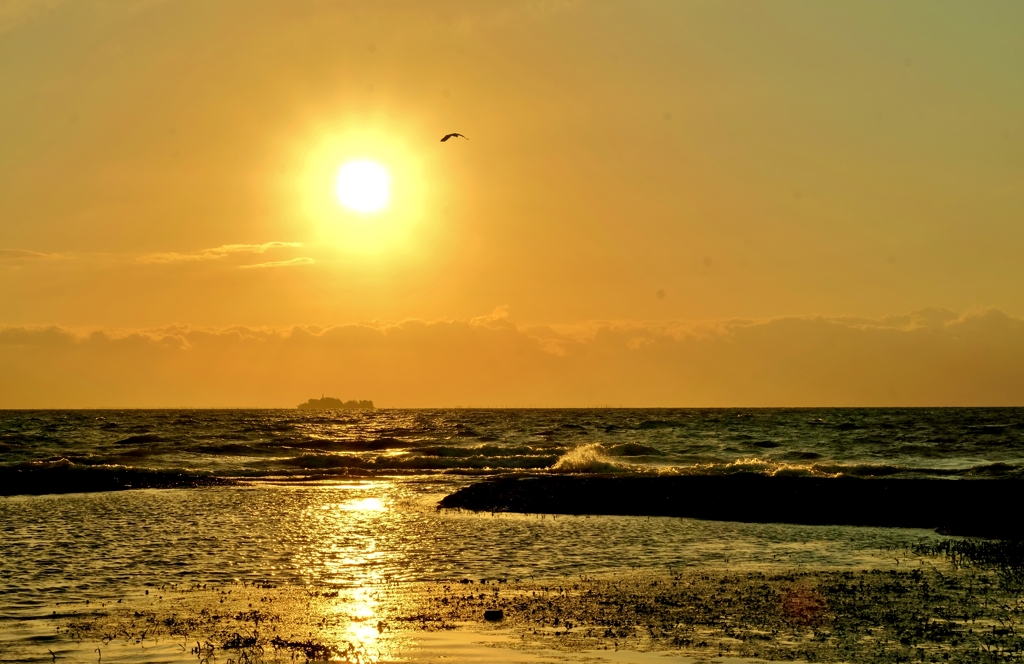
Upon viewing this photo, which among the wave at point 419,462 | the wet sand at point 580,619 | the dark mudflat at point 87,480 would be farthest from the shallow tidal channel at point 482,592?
the wave at point 419,462

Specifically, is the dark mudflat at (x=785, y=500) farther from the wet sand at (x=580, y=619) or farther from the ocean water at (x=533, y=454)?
the ocean water at (x=533, y=454)

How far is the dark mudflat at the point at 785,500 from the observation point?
33.3m

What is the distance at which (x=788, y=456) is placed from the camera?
70.8 meters

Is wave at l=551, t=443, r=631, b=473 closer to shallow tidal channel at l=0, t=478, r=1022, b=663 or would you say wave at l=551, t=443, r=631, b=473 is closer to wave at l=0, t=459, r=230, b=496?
wave at l=0, t=459, r=230, b=496

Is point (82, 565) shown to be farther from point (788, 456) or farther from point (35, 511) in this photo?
point (788, 456)

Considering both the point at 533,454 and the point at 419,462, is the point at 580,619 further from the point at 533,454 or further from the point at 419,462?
the point at 533,454

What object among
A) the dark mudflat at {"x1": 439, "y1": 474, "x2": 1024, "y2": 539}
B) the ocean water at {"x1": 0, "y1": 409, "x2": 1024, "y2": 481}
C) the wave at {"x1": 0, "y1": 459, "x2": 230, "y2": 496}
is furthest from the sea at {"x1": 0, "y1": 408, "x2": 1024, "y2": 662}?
the dark mudflat at {"x1": 439, "y1": 474, "x2": 1024, "y2": 539}

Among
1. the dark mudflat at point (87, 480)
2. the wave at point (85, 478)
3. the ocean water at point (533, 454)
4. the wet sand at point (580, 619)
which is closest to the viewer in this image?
the wet sand at point (580, 619)

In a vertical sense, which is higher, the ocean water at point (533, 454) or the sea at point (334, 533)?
the ocean water at point (533, 454)

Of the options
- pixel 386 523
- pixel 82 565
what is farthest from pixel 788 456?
pixel 82 565

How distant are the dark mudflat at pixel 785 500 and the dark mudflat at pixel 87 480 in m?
20.2

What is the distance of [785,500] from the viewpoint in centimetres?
3794

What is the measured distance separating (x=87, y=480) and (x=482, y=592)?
130 feet

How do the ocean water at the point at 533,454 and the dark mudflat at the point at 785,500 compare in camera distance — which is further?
the ocean water at the point at 533,454
